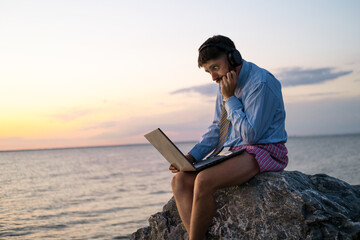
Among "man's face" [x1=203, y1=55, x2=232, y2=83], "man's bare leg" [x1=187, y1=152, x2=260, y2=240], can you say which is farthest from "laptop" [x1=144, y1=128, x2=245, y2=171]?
"man's face" [x1=203, y1=55, x2=232, y2=83]

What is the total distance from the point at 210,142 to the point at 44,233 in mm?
7427

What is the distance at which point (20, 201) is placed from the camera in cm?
1561

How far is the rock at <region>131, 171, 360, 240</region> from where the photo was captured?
307 cm

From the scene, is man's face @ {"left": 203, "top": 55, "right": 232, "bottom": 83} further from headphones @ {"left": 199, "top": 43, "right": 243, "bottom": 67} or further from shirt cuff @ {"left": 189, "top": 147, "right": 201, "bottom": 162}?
shirt cuff @ {"left": 189, "top": 147, "right": 201, "bottom": 162}

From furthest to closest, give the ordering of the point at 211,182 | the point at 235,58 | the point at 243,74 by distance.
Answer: the point at 243,74 < the point at 235,58 < the point at 211,182

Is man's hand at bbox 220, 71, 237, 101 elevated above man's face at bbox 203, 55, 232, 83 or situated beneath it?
situated beneath

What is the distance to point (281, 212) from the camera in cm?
319

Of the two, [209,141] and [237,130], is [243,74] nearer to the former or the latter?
[237,130]

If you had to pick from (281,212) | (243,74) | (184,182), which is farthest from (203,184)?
(243,74)

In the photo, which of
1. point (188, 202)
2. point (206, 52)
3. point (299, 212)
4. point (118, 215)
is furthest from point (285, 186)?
point (118, 215)

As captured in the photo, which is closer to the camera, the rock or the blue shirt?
the rock

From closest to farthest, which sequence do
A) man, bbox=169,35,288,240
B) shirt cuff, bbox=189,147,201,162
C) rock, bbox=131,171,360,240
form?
rock, bbox=131,171,360,240 → man, bbox=169,35,288,240 → shirt cuff, bbox=189,147,201,162

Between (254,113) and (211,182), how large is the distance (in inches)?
27.8

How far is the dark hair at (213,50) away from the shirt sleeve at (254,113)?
465mm
